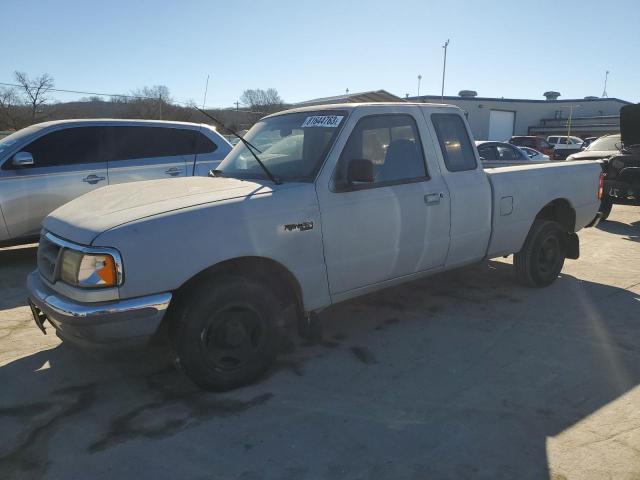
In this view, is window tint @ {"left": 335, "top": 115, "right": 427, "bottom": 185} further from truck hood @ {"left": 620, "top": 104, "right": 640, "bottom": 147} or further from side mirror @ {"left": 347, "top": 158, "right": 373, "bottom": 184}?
truck hood @ {"left": 620, "top": 104, "right": 640, "bottom": 147}

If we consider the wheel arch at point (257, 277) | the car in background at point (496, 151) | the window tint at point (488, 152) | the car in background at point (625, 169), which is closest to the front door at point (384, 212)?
the wheel arch at point (257, 277)

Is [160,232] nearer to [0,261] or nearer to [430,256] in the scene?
[430,256]

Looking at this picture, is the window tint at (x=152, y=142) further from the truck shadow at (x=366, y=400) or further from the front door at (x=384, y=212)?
the front door at (x=384, y=212)

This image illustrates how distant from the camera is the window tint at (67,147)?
6340 millimetres

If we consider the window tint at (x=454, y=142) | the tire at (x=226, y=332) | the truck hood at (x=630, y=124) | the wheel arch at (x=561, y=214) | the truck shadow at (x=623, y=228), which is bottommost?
the truck shadow at (x=623, y=228)

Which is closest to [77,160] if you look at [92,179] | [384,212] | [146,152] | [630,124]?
[92,179]

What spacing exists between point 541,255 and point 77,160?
230 inches

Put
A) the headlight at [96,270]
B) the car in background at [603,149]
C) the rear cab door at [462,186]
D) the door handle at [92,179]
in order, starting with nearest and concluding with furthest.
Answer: the headlight at [96,270], the rear cab door at [462,186], the door handle at [92,179], the car in background at [603,149]

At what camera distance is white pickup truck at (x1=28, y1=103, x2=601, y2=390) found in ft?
9.45

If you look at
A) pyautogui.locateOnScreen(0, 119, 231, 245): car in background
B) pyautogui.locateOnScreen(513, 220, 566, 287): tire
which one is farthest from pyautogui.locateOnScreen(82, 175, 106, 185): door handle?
pyautogui.locateOnScreen(513, 220, 566, 287): tire

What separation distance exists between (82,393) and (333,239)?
1988mm

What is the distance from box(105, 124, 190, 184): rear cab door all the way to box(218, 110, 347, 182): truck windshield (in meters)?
2.95

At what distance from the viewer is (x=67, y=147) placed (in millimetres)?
6504

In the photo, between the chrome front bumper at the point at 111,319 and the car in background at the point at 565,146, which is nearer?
the chrome front bumper at the point at 111,319
